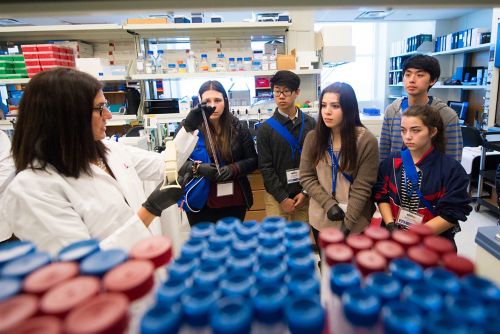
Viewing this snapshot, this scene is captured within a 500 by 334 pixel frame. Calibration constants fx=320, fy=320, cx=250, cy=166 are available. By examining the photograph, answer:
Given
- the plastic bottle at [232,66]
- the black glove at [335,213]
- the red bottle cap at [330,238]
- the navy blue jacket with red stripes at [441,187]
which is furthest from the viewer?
the plastic bottle at [232,66]

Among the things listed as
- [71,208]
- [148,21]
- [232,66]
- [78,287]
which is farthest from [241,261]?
[148,21]

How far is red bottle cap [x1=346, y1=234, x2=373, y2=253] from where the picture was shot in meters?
0.60

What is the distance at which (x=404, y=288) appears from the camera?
51cm

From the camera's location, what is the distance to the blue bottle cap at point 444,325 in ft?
1.38

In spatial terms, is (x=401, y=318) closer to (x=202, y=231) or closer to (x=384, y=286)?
(x=384, y=286)

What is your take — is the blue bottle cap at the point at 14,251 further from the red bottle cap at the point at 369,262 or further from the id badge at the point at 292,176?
the id badge at the point at 292,176

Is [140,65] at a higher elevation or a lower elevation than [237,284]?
higher

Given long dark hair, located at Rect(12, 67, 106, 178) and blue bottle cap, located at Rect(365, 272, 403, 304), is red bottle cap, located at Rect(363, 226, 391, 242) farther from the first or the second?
long dark hair, located at Rect(12, 67, 106, 178)

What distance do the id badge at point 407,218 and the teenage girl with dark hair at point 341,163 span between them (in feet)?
0.65

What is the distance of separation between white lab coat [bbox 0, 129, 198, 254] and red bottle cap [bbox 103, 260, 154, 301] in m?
0.34

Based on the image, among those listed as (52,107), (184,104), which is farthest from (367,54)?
(52,107)

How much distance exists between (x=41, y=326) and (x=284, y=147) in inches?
68.0

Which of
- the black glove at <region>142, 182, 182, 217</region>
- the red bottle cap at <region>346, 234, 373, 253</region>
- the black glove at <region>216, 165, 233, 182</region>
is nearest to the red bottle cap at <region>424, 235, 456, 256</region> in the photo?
the red bottle cap at <region>346, 234, 373, 253</region>

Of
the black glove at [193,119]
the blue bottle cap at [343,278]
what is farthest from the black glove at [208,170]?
the blue bottle cap at [343,278]
